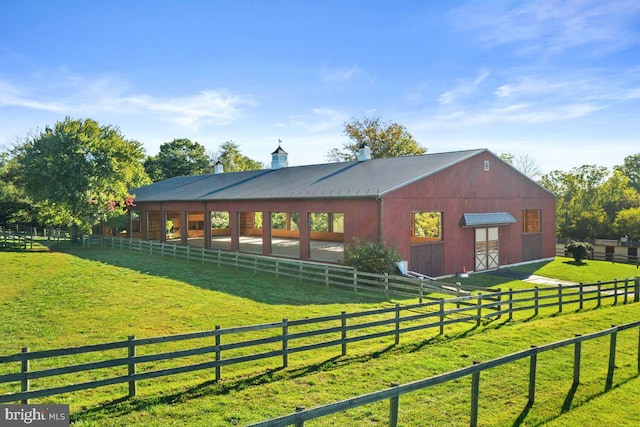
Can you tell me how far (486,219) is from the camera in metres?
22.1

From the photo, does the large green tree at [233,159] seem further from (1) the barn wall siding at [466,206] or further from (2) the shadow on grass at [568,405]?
(2) the shadow on grass at [568,405]

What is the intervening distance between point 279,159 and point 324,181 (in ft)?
33.9

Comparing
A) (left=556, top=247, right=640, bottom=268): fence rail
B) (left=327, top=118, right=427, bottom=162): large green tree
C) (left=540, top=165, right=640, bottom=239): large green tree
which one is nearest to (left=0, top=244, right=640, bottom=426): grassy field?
(left=556, top=247, right=640, bottom=268): fence rail

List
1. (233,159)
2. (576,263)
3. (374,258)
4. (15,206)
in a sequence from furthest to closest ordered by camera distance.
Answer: (233,159) < (15,206) < (576,263) < (374,258)

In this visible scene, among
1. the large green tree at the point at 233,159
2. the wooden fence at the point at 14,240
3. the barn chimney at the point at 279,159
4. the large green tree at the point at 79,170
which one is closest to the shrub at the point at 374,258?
the barn chimney at the point at 279,159

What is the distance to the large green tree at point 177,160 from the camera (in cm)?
5762

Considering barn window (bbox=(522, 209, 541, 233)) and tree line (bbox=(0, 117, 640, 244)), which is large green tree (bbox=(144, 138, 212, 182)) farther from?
barn window (bbox=(522, 209, 541, 233))

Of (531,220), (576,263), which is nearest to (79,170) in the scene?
(531,220)

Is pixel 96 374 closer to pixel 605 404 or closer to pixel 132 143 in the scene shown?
pixel 605 404

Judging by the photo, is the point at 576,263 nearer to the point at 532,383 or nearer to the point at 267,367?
the point at 532,383

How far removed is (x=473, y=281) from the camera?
1936cm

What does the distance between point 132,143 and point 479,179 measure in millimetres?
22455

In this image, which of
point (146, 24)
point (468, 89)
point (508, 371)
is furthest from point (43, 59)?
point (508, 371)

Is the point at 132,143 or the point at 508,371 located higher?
the point at 132,143
